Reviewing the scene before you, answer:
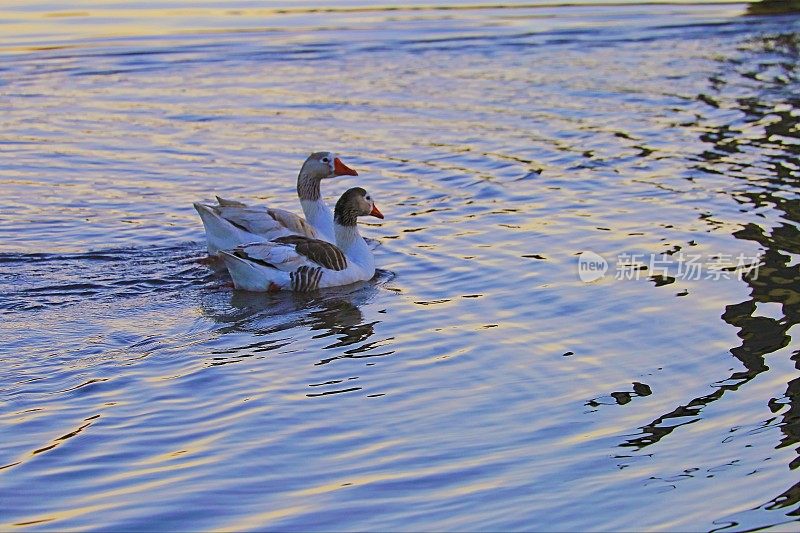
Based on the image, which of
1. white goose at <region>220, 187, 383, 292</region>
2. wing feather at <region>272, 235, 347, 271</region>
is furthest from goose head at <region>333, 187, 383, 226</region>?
wing feather at <region>272, 235, 347, 271</region>

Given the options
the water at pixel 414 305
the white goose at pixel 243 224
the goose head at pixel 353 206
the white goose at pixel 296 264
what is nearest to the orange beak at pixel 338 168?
the white goose at pixel 243 224

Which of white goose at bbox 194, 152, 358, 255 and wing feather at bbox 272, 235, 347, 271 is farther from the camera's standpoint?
white goose at bbox 194, 152, 358, 255

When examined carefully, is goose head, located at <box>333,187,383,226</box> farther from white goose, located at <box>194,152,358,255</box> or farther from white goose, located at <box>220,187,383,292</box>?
white goose, located at <box>194,152,358,255</box>

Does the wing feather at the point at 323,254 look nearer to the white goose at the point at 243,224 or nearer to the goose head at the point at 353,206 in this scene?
the white goose at the point at 243,224

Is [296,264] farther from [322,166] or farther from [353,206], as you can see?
[322,166]

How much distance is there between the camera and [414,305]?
1100 cm

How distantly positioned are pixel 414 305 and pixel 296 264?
1.35 m

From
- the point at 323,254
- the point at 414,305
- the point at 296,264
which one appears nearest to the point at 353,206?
the point at 323,254

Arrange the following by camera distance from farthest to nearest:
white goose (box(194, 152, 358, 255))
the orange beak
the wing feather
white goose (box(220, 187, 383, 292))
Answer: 1. the orange beak
2. white goose (box(194, 152, 358, 255))
3. the wing feather
4. white goose (box(220, 187, 383, 292))

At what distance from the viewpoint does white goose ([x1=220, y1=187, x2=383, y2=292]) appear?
11648 mm

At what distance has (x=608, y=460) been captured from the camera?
24.4 ft

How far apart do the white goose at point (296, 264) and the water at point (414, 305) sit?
212 millimetres

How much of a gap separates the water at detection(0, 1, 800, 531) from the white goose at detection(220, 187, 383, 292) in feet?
0.70

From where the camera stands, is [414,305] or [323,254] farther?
[323,254]
